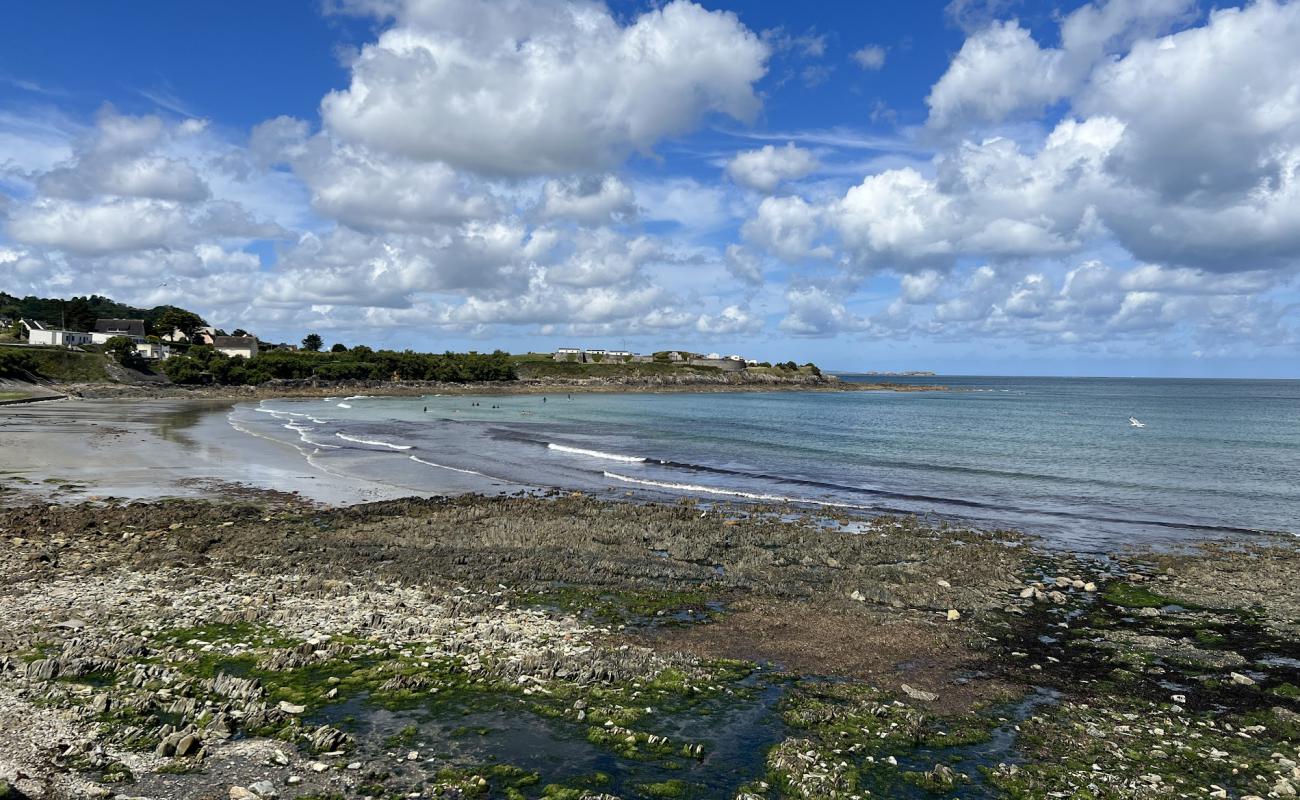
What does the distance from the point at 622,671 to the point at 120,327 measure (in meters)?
184

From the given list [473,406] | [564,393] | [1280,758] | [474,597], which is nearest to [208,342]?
[564,393]

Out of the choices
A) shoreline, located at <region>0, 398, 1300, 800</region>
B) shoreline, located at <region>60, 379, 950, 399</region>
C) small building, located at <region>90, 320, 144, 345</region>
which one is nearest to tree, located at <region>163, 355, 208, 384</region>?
shoreline, located at <region>60, 379, 950, 399</region>

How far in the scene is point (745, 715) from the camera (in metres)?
11.2

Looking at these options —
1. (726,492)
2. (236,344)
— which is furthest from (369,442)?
(236,344)

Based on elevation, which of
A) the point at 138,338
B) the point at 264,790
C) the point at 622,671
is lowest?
the point at 622,671

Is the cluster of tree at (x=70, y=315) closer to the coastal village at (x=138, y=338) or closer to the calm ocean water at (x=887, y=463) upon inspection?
the coastal village at (x=138, y=338)

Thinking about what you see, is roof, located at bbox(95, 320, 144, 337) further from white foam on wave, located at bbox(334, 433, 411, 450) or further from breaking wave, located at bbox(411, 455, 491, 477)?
breaking wave, located at bbox(411, 455, 491, 477)

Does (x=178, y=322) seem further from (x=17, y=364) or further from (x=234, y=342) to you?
(x=17, y=364)

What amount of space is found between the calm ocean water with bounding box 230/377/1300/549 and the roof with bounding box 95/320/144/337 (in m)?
97.5

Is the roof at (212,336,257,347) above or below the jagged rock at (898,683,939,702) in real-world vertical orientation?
above

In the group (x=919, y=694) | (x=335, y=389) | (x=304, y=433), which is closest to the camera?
(x=919, y=694)

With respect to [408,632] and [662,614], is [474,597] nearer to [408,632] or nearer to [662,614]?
[408,632]

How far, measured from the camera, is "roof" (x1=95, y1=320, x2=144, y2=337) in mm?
156250

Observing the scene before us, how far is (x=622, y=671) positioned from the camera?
12.4 m
